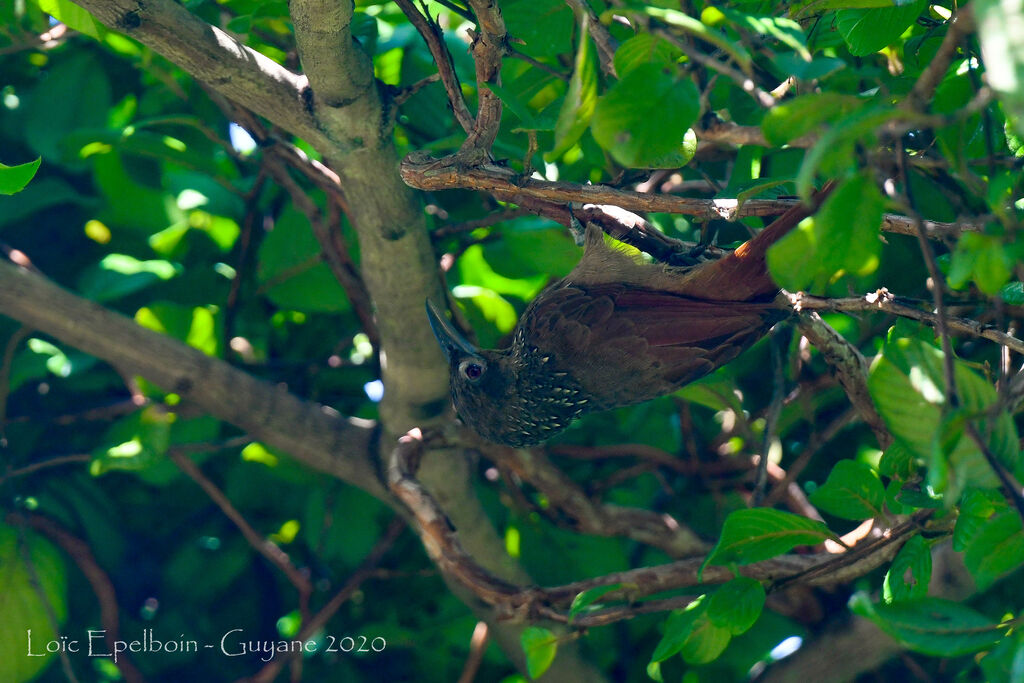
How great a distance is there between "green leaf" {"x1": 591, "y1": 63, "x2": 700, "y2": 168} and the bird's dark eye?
194 cm

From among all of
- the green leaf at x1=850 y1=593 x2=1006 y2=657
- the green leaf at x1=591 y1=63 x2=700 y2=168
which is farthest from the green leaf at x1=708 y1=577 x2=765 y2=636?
the green leaf at x1=591 y1=63 x2=700 y2=168

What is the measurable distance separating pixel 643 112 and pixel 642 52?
0.24 meters

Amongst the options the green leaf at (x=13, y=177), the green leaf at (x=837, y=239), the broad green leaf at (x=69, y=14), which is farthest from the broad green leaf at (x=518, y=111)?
the broad green leaf at (x=69, y=14)

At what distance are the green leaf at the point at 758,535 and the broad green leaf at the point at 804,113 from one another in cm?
110

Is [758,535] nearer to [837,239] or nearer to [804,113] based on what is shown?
[837,239]

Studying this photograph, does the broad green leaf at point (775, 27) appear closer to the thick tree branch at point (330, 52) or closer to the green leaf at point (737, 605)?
the thick tree branch at point (330, 52)

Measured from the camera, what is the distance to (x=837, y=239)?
1.39 m

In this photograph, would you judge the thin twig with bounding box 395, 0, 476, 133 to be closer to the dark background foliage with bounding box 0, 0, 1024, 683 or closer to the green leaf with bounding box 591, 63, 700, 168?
the dark background foliage with bounding box 0, 0, 1024, 683

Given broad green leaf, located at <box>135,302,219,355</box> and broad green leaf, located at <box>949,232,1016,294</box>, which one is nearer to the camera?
broad green leaf, located at <box>949,232,1016,294</box>

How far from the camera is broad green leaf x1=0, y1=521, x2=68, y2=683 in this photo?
9.86ft

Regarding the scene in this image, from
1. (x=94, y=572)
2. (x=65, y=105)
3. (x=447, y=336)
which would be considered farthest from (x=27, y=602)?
(x=65, y=105)

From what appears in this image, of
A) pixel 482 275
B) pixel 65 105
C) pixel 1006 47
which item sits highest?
pixel 1006 47

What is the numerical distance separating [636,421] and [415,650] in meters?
1.38

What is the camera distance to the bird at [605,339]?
292 cm
